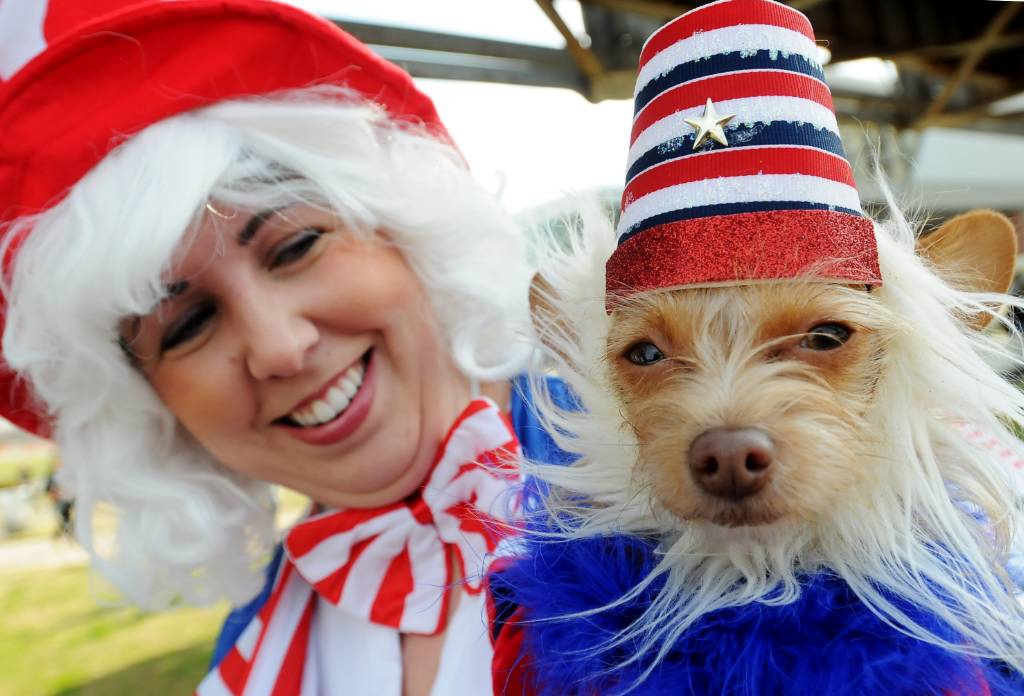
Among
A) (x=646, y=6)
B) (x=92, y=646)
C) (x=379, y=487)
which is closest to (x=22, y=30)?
(x=379, y=487)

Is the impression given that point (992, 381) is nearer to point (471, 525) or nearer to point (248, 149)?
point (471, 525)

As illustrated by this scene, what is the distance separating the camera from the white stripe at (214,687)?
1.57 metres

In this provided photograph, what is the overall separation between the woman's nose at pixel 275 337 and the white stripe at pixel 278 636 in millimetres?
563

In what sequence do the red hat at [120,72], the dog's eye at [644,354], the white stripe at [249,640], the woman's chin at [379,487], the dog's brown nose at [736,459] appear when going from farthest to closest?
the white stripe at [249,640], the woman's chin at [379,487], the red hat at [120,72], the dog's eye at [644,354], the dog's brown nose at [736,459]

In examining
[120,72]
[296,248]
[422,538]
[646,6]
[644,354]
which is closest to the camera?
[644,354]

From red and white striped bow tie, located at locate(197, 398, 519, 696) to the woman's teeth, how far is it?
21 cm

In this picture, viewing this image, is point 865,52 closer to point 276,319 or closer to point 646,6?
point 646,6

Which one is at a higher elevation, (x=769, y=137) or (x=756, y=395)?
(x=769, y=137)

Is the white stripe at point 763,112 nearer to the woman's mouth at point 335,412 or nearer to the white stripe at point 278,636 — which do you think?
the woman's mouth at point 335,412

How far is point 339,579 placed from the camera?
1505mm

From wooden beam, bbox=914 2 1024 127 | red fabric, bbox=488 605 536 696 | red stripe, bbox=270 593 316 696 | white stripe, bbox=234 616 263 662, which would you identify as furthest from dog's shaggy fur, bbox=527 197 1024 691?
wooden beam, bbox=914 2 1024 127

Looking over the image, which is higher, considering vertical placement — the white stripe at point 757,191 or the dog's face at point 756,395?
the white stripe at point 757,191

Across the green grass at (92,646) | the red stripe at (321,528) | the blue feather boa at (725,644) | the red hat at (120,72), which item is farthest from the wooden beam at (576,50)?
the green grass at (92,646)

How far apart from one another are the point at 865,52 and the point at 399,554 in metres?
4.75
